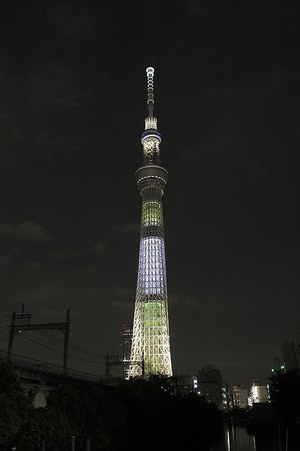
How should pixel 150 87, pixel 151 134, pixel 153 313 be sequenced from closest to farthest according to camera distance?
pixel 153 313 < pixel 151 134 < pixel 150 87

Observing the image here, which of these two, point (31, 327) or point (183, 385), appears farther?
point (183, 385)

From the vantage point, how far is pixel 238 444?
6969 cm

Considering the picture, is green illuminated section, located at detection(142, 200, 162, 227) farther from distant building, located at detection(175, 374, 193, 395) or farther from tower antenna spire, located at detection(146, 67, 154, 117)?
distant building, located at detection(175, 374, 193, 395)

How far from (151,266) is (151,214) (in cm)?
1220

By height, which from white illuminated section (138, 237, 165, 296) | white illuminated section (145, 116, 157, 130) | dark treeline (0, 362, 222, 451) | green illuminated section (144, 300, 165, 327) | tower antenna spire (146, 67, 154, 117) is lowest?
dark treeline (0, 362, 222, 451)

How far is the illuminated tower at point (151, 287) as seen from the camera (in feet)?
331

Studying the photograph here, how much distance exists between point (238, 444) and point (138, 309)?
127ft

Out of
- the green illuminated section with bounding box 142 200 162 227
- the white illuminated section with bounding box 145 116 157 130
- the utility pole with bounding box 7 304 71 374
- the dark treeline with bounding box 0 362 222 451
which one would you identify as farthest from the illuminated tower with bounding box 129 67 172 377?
the utility pole with bounding box 7 304 71 374

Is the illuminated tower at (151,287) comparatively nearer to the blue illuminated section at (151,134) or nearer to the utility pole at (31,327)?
the blue illuminated section at (151,134)

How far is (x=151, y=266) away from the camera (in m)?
105

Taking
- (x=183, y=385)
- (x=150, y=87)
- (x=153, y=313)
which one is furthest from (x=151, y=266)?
(x=150, y=87)

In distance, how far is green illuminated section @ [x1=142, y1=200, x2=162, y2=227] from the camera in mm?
107500

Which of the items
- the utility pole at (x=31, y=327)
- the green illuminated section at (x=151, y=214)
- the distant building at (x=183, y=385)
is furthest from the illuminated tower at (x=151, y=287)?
the utility pole at (x=31, y=327)

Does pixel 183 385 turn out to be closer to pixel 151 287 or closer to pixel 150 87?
pixel 151 287
